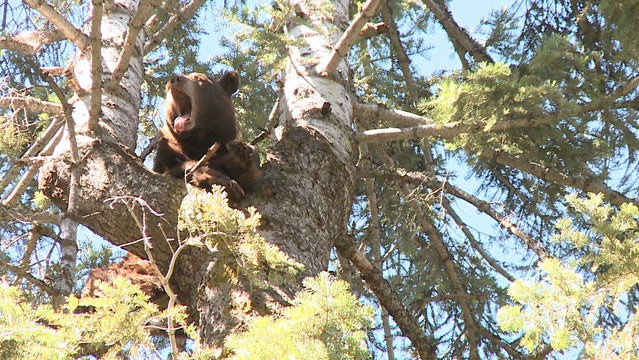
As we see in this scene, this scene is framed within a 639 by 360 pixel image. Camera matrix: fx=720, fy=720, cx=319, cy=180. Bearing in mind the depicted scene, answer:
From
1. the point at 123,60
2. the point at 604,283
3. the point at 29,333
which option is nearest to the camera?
the point at 29,333

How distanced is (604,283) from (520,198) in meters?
3.48

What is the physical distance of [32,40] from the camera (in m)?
4.82

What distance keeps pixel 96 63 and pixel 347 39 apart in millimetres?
1458

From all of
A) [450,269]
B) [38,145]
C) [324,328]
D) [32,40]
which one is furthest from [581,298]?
[32,40]

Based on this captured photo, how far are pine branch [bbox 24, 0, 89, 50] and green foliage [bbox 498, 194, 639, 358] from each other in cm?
274

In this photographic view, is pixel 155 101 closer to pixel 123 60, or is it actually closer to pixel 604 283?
pixel 123 60

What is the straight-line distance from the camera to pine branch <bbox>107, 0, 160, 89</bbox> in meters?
3.60

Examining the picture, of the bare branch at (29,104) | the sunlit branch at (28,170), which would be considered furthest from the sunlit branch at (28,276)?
the bare branch at (29,104)

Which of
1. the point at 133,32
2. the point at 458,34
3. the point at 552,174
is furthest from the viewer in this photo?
the point at 458,34

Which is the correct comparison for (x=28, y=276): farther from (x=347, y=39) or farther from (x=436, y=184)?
(x=436, y=184)

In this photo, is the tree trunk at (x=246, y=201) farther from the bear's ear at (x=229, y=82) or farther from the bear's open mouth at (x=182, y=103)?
the bear's ear at (x=229, y=82)

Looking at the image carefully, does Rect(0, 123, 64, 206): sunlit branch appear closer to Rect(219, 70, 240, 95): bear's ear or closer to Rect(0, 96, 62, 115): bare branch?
Rect(0, 96, 62, 115): bare branch

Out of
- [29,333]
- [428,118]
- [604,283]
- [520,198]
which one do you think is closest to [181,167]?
[428,118]

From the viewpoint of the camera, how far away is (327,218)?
12.5 feet
